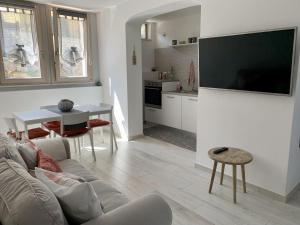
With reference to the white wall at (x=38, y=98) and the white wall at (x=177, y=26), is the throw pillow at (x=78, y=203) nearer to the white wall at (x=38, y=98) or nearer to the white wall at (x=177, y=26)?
the white wall at (x=38, y=98)

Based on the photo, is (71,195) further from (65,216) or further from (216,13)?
(216,13)

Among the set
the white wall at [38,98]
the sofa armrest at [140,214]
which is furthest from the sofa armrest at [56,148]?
the white wall at [38,98]

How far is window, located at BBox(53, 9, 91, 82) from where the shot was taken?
14.4ft

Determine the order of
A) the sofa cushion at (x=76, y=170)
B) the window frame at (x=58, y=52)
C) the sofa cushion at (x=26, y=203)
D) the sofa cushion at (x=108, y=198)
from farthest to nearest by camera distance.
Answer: the window frame at (x=58, y=52) < the sofa cushion at (x=76, y=170) < the sofa cushion at (x=108, y=198) < the sofa cushion at (x=26, y=203)

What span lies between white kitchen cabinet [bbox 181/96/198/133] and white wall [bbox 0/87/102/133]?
6.05 feet

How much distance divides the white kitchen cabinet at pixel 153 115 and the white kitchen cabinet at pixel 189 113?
734 millimetres

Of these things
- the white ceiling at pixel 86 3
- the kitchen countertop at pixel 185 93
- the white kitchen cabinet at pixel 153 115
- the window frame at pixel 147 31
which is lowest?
the white kitchen cabinet at pixel 153 115

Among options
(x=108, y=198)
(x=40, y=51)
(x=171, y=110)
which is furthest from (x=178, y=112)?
(x=108, y=198)

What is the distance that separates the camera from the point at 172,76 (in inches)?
222

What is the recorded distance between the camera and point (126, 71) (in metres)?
4.20

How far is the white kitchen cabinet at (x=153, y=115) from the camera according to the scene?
529 centimetres

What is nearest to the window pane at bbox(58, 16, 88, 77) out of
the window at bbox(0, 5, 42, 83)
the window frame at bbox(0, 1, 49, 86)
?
the window frame at bbox(0, 1, 49, 86)

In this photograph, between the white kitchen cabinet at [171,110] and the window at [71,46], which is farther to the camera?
the white kitchen cabinet at [171,110]

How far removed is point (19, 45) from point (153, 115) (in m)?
3.01
